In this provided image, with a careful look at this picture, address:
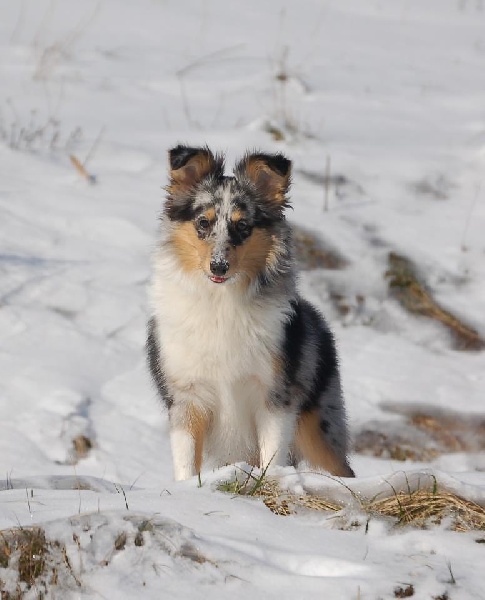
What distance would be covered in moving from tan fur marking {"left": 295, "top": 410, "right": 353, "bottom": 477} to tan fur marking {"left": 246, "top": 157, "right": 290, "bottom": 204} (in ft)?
4.07

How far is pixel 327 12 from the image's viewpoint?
50.5ft

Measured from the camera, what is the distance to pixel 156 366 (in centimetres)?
541

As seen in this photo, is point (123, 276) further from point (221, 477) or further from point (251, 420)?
point (221, 477)

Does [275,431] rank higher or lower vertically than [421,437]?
higher

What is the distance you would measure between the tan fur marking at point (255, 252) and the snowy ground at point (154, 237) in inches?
46.4

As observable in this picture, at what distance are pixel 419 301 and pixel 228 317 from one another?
12.2 ft

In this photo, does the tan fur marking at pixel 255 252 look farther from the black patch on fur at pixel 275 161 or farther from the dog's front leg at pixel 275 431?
the dog's front leg at pixel 275 431

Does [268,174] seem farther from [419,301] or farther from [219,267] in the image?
[419,301]

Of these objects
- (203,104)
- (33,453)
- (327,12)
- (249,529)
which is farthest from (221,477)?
(327,12)

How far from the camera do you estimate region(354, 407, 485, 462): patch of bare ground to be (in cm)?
721

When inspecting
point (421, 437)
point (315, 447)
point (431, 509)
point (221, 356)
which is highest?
point (431, 509)

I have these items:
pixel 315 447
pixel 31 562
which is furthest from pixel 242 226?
pixel 31 562

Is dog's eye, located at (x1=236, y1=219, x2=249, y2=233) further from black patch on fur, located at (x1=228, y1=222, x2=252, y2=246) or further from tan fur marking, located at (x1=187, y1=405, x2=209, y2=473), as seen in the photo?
tan fur marking, located at (x1=187, y1=405, x2=209, y2=473)

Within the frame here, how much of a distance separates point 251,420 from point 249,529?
194 centimetres
